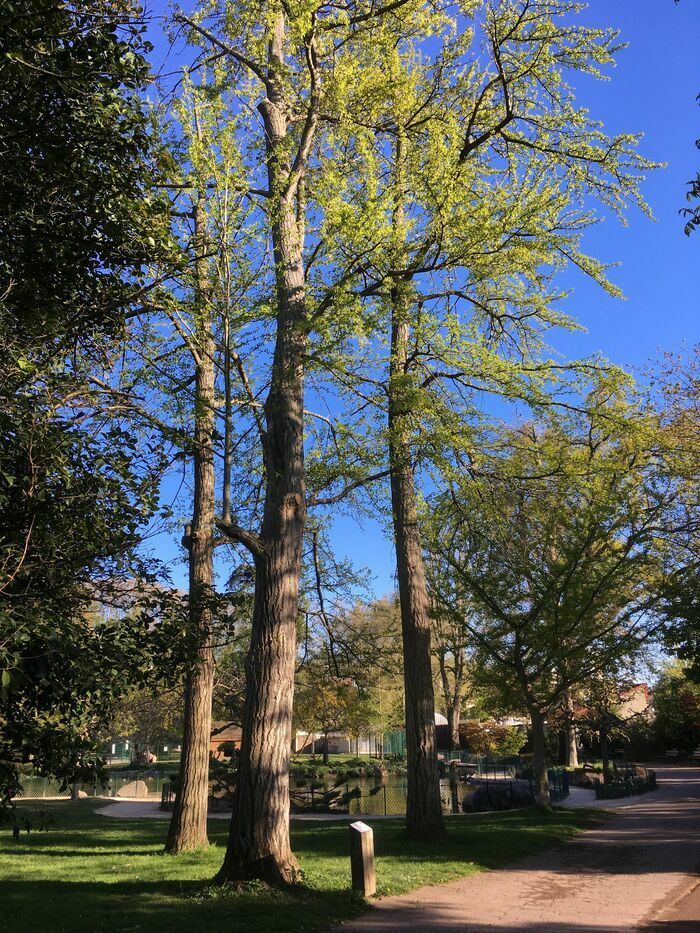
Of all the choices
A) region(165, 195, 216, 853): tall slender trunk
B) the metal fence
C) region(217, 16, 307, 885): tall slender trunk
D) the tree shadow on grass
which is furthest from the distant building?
region(217, 16, 307, 885): tall slender trunk

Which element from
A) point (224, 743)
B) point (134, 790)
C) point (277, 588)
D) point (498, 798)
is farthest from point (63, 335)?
point (224, 743)

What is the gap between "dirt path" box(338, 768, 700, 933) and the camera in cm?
694

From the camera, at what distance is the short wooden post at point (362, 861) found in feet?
26.1

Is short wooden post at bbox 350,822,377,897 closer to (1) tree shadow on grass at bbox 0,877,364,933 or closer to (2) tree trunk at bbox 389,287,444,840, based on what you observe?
(1) tree shadow on grass at bbox 0,877,364,933

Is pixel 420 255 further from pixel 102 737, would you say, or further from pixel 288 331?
pixel 102 737

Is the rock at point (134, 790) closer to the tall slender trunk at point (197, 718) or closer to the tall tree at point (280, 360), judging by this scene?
the tall slender trunk at point (197, 718)

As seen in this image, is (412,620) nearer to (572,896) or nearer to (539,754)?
(572,896)

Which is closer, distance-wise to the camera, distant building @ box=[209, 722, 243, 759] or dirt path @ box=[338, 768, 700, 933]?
dirt path @ box=[338, 768, 700, 933]

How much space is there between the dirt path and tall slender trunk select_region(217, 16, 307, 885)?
1.44 meters

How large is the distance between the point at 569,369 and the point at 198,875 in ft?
30.0

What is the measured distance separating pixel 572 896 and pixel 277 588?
503 centimetres

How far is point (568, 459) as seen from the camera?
12.7 meters

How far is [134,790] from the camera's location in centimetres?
2998

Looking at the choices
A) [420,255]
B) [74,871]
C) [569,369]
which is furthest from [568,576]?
[74,871]
